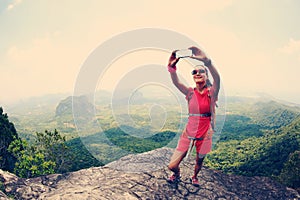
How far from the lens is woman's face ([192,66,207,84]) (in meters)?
6.59

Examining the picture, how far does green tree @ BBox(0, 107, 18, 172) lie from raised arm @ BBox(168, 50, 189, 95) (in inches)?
267

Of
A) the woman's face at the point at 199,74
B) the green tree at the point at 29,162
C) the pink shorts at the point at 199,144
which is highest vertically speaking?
the woman's face at the point at 199,74

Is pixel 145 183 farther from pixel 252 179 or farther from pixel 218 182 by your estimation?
pixel 252 179

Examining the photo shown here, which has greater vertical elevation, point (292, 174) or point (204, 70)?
point (204, 70)

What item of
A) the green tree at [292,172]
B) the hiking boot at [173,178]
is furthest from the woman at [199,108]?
the green tree at [292,172]

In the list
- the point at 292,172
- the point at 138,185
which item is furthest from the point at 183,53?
the point at 292,172

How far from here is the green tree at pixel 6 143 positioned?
9.26 meters

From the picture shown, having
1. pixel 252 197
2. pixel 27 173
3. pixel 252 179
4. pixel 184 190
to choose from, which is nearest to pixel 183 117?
pixel 184 190

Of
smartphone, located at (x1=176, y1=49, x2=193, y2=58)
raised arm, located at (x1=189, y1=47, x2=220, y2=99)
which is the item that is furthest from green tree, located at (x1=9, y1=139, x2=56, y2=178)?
raised arm, located at (x1=189, y1=47, x2=220, y2=99)

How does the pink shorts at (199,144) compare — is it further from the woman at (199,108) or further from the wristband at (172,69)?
the wristband at (172,69)

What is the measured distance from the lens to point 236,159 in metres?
13.0

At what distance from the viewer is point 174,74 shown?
661 centimetres

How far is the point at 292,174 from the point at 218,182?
276cm

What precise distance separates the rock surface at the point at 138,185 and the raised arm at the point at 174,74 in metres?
3.29
